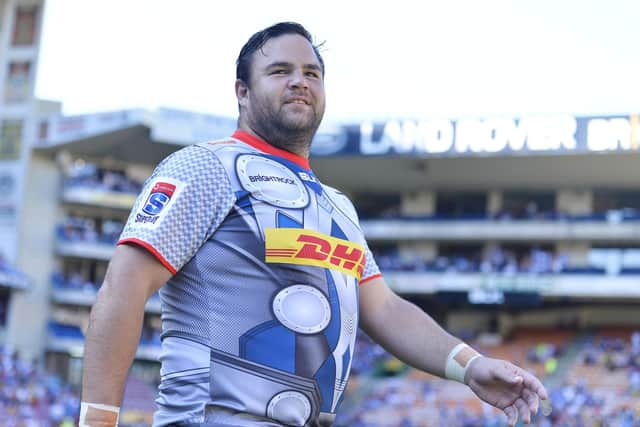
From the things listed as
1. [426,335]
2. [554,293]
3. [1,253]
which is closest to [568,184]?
[554,293]

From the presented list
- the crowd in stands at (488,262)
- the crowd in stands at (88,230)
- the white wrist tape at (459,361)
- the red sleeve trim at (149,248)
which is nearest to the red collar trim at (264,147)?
the red sleeve trim at (149,248)

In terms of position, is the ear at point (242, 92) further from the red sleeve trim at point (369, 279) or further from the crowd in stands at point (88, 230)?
the crowd in stands at point (88, 230)

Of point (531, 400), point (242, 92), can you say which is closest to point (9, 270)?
point (242, 92)

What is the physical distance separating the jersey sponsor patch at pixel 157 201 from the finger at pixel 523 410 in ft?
3.76

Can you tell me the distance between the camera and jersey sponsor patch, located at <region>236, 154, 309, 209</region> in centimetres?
275

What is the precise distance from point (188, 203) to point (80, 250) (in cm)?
4066

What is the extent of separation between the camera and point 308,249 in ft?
9.07

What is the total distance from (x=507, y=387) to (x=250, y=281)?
84 centimetres

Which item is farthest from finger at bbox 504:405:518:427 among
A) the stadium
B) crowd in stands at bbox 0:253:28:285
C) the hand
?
crowd in stands at bbox 0:253:28:285

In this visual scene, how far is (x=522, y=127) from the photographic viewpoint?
3788cm

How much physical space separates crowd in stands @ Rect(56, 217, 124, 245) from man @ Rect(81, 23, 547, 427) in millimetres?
38786

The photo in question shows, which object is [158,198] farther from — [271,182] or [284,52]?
[284,52]

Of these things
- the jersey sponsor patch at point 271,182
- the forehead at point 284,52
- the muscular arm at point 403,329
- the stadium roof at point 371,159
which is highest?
→ the stadium roof at point 371,159

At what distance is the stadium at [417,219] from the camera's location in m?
37.9
